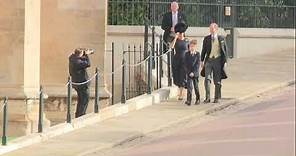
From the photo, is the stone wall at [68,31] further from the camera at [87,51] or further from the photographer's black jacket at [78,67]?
the photographer's black jacket at [78,67]

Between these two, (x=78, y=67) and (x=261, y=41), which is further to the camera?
(x=261, y=41)

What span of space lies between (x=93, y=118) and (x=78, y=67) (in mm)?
3214

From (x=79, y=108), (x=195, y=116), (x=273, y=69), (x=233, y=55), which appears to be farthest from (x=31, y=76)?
(x=233, y=55)

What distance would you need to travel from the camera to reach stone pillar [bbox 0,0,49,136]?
17.2 meters

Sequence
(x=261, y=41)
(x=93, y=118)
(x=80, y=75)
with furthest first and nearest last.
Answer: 1. (x=261, y=41)
2. (x=80, y=75)
3. (x=93, y=118)

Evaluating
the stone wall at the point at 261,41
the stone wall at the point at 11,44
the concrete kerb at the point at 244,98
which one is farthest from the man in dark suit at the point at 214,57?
the stone wall at the point at 261,41

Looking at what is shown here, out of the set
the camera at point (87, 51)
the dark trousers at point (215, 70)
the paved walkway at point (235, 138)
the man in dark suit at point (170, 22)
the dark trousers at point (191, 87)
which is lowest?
the paved walkway at point (235, 138)

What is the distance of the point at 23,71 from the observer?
17.6m

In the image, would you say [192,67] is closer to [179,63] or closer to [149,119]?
[179,63]

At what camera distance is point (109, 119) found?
53.9 ft

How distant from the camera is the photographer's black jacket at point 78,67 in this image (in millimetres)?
19000

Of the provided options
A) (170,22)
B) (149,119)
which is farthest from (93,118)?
(170,22)

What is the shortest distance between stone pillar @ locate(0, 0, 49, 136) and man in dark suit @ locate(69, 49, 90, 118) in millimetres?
1381

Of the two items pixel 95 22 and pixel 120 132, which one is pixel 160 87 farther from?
pixel 120 132
